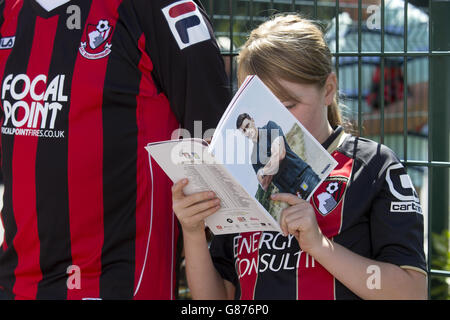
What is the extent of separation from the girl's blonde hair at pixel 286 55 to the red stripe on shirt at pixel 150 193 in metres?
0.29

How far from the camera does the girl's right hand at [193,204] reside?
179 cm

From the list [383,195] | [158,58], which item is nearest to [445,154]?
[383,195]

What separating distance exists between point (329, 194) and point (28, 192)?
94 cm

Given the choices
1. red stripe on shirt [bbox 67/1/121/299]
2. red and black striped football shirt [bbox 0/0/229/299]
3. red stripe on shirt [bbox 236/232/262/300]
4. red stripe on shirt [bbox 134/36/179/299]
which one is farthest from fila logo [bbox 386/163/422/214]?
red stripe on shirt [bbox 67/1/121/299]

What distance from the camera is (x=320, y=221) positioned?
1.86 m

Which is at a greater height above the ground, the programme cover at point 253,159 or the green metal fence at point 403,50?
the green metal fence at point 403,50

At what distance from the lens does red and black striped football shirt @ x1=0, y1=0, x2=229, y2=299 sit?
1.94 metres

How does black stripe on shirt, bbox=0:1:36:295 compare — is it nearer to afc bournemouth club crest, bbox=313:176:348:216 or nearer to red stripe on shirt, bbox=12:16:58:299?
red stripe on shirt, bbox=12:16:58:299

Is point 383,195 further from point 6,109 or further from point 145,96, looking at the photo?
point 6,109

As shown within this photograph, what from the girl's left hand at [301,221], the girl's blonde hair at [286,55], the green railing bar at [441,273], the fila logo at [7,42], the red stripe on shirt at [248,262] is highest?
the fila logo at [7,42]

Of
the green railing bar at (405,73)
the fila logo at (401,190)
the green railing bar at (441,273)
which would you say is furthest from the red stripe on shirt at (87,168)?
the green railing bar at (441,273)

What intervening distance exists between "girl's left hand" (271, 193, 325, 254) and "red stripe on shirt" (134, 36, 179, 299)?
45 cm

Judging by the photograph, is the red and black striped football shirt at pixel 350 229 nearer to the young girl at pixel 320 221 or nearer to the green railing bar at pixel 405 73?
the young girl at pixel 320 221

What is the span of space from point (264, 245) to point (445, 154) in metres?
0.97
